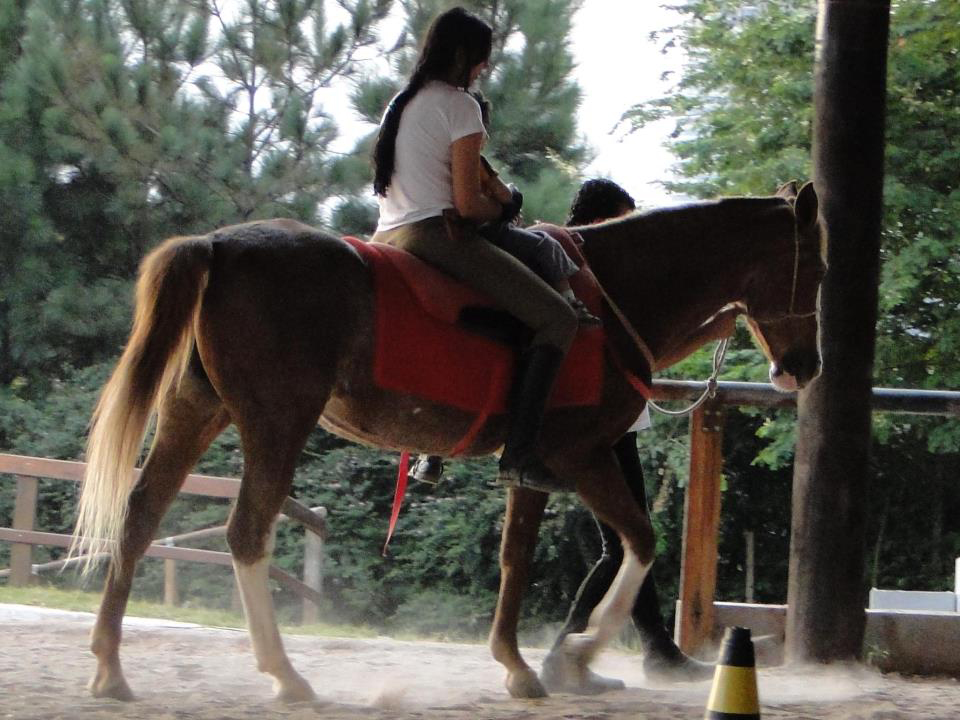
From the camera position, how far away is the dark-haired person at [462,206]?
4.64 metres

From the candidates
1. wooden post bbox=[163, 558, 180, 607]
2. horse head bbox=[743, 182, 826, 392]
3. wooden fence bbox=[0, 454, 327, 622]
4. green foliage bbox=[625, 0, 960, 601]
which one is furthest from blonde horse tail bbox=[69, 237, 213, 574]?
green foliage bbox=[625, 0, 960, 601]

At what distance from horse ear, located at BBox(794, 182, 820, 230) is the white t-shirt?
152 cm

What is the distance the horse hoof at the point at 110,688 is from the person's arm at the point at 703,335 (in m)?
2.40

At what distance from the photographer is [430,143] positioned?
467cm

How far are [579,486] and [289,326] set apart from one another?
1.27 meters

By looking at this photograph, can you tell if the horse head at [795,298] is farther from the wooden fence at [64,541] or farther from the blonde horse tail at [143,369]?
the wooden fence at [64,541]

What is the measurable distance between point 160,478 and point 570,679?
68.5 inches

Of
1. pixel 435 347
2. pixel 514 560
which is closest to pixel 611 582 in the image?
pixel 514 560

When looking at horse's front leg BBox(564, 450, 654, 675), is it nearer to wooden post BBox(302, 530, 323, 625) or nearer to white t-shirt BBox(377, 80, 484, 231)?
white t-shirt BBox(377, 80, 484, 231)

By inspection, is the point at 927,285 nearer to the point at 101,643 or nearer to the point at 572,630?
the point at 572,630

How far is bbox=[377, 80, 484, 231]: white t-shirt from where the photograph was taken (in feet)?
15.2

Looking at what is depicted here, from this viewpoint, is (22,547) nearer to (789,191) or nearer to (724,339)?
(724,339)

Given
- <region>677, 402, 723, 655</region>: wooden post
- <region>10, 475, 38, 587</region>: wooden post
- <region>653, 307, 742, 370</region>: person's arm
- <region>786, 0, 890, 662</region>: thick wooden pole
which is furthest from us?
<region>10, 475, 38, 587</region>: wooden post

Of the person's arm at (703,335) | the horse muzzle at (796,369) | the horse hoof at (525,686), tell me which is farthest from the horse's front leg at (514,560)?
the horse muzzle at (796,369)
